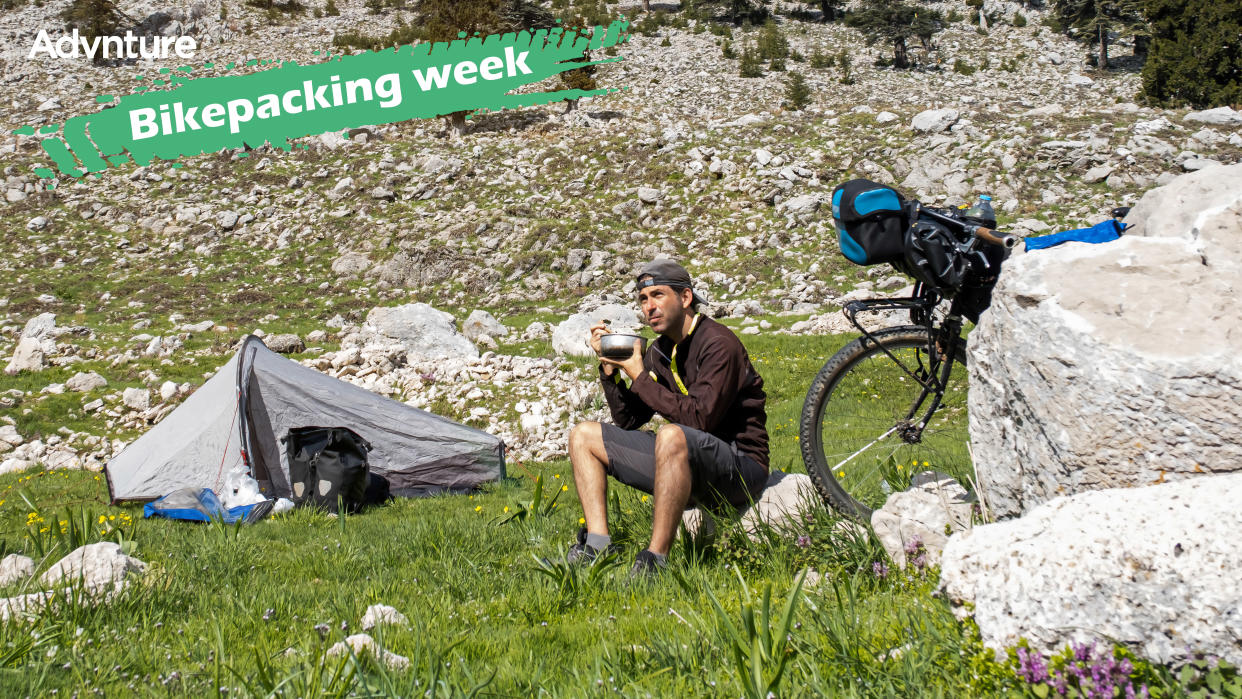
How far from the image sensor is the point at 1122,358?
96.0 inches

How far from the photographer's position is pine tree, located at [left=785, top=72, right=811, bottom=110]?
86.8ft

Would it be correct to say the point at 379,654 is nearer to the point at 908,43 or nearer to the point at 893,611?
the point at 893,611

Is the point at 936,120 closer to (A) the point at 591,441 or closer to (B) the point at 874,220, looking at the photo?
(B) the point at 874,220

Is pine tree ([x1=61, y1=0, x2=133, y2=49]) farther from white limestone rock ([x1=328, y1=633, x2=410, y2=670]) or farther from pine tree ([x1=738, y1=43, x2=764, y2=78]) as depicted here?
white limestone rock ([x1=328, y1=633, x2=410, y2=670])

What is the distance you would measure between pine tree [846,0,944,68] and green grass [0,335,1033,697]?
32.9 meters

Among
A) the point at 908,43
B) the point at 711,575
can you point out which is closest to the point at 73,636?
the point at 711,575

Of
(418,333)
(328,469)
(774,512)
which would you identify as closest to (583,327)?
(418,333)

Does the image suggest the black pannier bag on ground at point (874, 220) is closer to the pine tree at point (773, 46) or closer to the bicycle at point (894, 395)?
the bicycle at point (894, 395)

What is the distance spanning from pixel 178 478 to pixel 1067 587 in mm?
8361

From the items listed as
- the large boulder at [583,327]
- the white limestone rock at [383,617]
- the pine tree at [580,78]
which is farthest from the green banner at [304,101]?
the white limestone rock at [383,617]

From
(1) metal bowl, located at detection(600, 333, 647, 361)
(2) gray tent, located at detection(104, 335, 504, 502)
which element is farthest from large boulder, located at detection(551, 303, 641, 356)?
(1) metal bowl, located at detection(600, 333, 647, 361)

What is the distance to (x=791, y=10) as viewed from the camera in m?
41.0

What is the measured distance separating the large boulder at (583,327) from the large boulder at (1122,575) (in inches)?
424

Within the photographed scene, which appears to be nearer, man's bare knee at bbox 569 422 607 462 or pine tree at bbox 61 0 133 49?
man's bare knee at bbox 569 422 607 462
